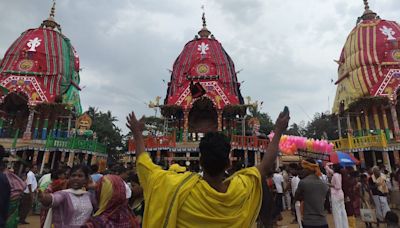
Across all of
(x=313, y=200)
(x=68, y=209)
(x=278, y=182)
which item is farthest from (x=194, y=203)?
(x=278, y=182)

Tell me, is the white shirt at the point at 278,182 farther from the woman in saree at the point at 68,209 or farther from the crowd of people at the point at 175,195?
the woman in saree at the point at 68,209

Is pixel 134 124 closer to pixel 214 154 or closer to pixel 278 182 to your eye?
pixel 214 154

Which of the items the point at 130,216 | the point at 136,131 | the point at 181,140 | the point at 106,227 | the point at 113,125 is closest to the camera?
the point at 136,131

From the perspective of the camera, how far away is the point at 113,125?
3350 centimetres

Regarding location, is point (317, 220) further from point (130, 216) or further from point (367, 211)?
point (367, 211)

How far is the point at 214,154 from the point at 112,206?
162cm

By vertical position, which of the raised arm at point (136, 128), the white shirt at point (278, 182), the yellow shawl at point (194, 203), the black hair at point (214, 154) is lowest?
the white shirt at point (278, 182)

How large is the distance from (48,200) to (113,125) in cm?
3218

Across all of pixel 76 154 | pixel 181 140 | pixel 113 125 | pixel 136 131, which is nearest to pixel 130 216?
pixel 136 131

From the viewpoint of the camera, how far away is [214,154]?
1.60 metres

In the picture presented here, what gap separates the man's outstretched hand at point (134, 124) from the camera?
1.98 meters

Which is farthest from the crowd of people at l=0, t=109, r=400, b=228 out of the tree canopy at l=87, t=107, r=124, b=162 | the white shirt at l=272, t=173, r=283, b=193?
the tree canopy at l=87, t=107, r=124, b=162

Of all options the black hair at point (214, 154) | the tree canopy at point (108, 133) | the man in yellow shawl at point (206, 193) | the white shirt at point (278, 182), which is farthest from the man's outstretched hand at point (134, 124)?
the tree canopy at point (108, 133)

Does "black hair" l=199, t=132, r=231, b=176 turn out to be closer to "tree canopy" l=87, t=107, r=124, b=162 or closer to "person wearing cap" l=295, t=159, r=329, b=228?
"person wearing cap" l=295, t=159, r=329, b=228
